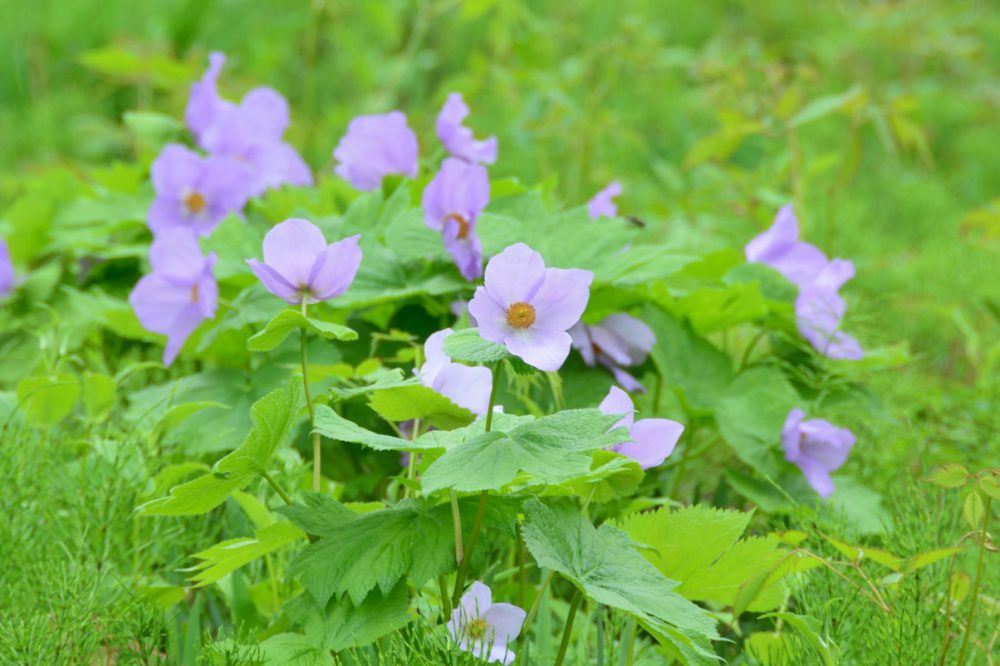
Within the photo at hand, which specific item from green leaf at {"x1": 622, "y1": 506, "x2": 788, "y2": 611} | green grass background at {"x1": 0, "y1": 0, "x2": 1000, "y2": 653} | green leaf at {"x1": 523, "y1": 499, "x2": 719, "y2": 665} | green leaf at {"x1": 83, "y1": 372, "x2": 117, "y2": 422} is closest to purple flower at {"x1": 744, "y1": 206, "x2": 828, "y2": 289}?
green grass background at {"x1": 0, "y1": 0, "x2": 1000, "y2": 653}

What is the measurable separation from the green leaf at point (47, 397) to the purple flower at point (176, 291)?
3.7 inches

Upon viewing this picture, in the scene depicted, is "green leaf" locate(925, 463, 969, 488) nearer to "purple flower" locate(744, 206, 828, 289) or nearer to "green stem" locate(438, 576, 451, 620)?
"green stem" locate(438, 576, 451, 620)

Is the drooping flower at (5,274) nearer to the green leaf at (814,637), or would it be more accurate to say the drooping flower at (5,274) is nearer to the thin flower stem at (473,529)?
the thin flower stem at (473,529)

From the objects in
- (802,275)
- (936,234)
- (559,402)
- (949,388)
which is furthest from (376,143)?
(936,234)

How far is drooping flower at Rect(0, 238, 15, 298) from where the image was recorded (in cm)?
150

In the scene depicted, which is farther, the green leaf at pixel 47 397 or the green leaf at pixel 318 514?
the green leaf at pixel 47 397

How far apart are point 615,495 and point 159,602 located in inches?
14.7

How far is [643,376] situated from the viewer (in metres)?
1.30

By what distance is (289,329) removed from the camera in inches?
30.7

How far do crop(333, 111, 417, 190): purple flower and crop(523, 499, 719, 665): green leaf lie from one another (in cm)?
64

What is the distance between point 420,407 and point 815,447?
50cm

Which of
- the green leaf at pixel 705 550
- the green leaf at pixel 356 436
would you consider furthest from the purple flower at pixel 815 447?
the green leaf at pixel 356 436

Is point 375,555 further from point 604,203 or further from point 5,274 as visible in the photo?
point 5,274

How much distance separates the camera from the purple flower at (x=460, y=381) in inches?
33.9
